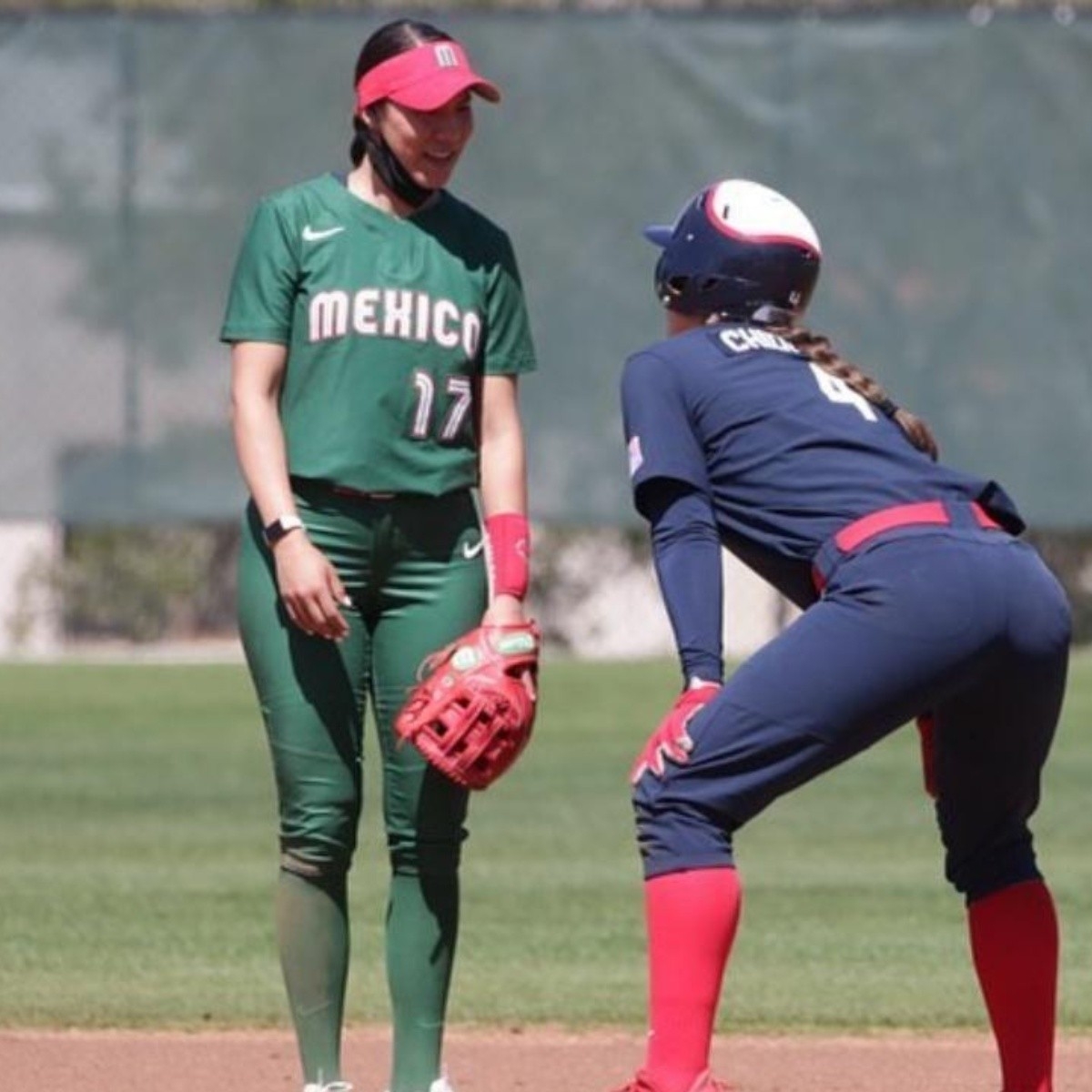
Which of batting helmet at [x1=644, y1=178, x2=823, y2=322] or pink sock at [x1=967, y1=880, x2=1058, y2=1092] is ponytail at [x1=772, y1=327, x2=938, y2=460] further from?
pink sock at [x1=967, y1=880, x2=1058, y2=1092]

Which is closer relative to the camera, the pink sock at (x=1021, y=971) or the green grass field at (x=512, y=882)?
the pink sock at (x=1021, y=971)

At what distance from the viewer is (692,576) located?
5.31 m

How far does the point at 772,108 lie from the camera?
14172 mm

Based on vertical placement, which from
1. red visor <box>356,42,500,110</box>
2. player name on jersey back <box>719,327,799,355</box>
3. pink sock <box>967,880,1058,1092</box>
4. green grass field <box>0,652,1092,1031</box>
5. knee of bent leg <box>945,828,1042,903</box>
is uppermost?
red visor <box>356,42,500,110</box>

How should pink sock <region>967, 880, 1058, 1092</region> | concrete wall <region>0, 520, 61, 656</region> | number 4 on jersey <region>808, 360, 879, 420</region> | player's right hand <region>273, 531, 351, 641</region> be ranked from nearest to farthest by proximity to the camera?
number 4 on jersey <region>808, 360, 879, 420</region>
pink sock <region>967, 880, 1058, 1092</region>
player's right hand <region>273, 531, 351, 641</region>
concrete wall <region>0, 520, 61, 656</region>

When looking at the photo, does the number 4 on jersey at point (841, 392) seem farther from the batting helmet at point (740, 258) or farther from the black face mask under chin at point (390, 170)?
the black face mask under chin at point (390, 170)

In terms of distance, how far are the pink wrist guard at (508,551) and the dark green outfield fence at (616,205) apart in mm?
8105

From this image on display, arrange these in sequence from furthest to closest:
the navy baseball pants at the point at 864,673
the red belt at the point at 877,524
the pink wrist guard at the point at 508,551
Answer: the pink wrist guard at the point at 508,551, the red belt at the point at 877,524, the navy baseball pants at the point at 864,673

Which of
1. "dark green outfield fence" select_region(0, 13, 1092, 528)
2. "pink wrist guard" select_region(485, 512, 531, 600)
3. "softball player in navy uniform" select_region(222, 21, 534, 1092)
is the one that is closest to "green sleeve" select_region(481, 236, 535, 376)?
"softball player in navy uniform" select_region(222, 21, 534, 1092)

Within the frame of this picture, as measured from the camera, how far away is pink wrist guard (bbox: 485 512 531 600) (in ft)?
19.5

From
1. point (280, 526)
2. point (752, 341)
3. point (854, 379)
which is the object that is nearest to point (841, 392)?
point (854, 379)

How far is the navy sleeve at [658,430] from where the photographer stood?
5355mm

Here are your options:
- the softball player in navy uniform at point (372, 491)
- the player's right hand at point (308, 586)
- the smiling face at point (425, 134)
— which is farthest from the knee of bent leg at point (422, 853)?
→ the smiling face at point (425, 134)

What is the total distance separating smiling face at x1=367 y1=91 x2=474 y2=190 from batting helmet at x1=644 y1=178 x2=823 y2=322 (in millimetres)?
506
